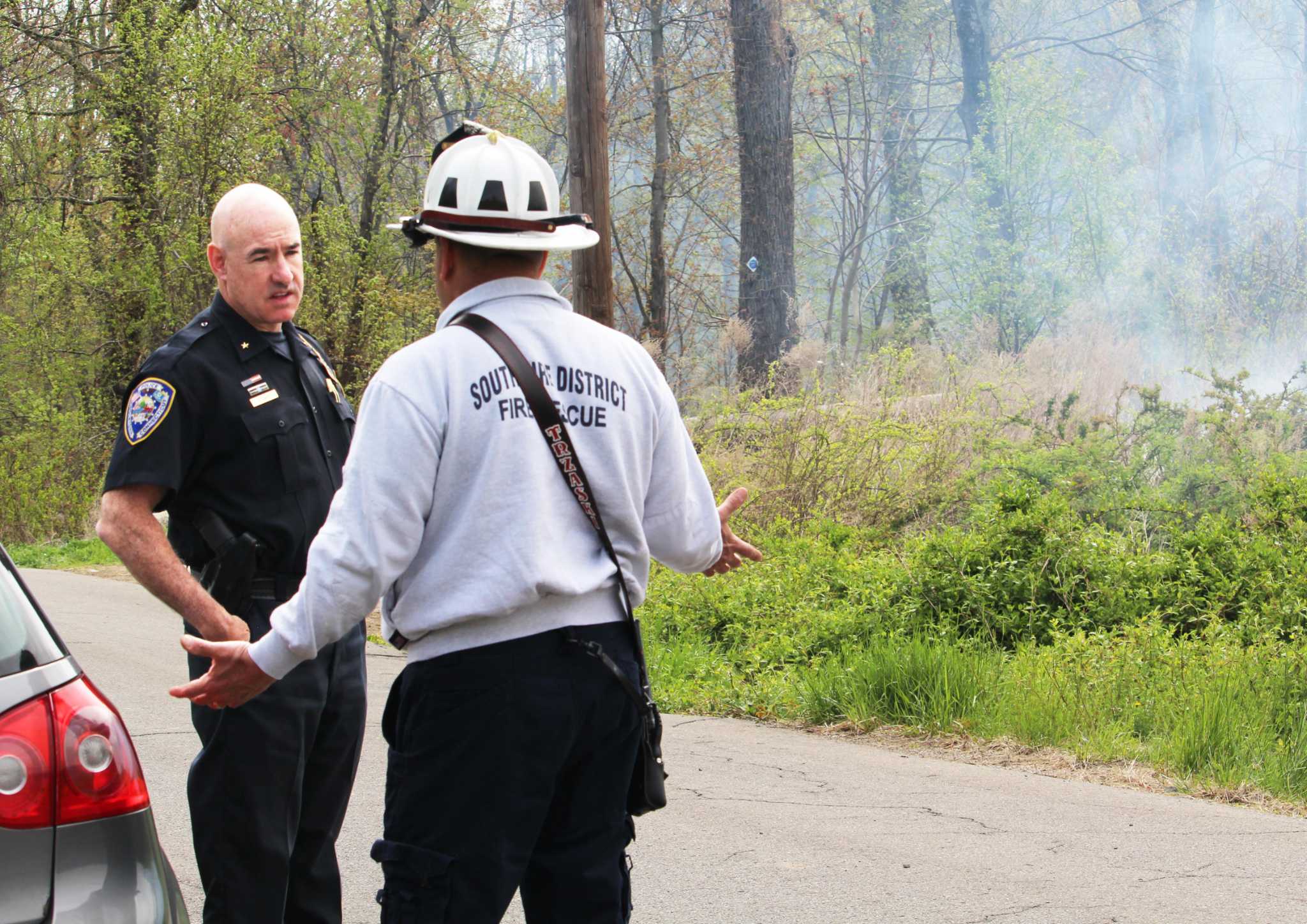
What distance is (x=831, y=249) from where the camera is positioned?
48688mm

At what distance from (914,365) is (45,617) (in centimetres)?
1245

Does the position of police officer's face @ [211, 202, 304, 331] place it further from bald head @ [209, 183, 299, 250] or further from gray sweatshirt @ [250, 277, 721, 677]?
gray sweatshirt @ [250, 277, 721, 677]

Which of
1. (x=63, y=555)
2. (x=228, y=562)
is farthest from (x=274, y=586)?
(x=63, y=555)

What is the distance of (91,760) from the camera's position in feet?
7.98

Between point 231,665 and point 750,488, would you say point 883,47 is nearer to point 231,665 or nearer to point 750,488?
point 750,488

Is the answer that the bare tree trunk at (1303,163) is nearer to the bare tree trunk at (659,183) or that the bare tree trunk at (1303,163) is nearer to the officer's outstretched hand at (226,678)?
the bare tree trunk at (659,183)

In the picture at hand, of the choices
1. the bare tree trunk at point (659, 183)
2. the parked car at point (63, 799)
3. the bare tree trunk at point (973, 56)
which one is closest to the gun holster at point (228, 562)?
the parked car at point (63, 799)

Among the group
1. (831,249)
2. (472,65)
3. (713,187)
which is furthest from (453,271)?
(831,249)

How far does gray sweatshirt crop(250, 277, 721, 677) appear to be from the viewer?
2.43 meters

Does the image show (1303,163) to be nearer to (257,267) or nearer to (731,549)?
(731,549)

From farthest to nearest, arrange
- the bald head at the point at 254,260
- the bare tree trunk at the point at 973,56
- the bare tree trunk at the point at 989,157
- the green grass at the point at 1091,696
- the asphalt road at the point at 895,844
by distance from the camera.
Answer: the bare tree trunk at the point at 973,56
the bare tree trunk at the point at 989,157
the green grass at the point at 1091,696
the asphalt road at the point at 895,844
the bald head at the point at 254,260

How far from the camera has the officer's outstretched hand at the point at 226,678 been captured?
2.62m

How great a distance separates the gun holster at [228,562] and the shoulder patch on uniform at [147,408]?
0.24 m

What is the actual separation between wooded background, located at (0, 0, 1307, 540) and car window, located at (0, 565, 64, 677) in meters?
8.11
